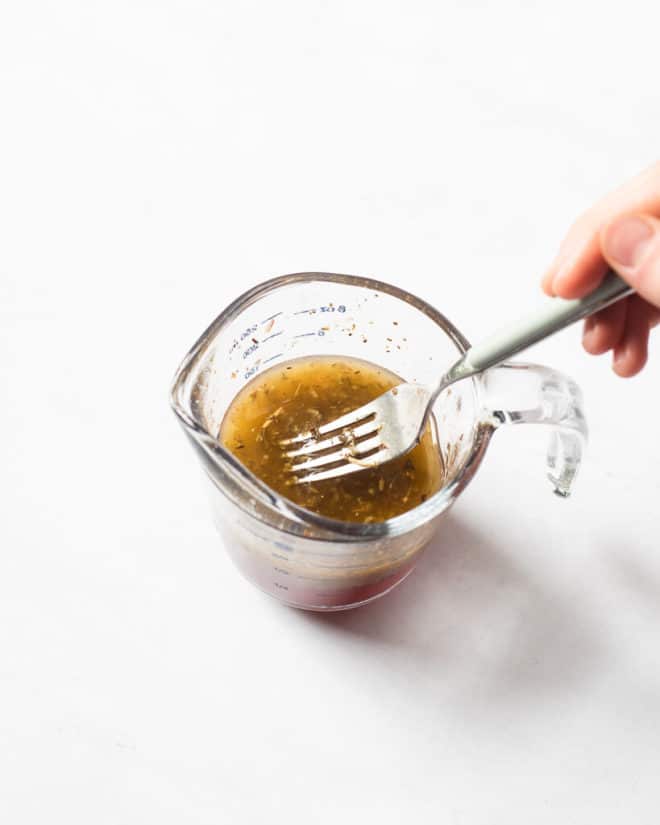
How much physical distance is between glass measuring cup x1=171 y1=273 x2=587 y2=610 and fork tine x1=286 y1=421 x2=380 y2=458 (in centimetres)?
9

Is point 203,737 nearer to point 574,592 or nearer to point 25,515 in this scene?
point 25,515

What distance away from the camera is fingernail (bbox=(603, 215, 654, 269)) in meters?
0.69

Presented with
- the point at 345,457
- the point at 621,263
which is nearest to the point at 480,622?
the point at 345,457

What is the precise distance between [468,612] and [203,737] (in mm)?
346

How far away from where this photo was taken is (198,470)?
1.08 meters

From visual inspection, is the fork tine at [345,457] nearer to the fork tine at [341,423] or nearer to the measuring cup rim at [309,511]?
the fork tine at [341,423]

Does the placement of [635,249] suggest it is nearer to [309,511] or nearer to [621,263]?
[621,263]

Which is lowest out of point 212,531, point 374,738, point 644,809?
point 644,809

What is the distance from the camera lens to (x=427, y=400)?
90 cm

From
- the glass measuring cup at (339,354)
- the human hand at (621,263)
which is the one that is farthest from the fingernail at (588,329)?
the glass measuring cup at (339,354)

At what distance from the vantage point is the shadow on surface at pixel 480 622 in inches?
40.6

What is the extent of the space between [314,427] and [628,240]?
0.43 metres

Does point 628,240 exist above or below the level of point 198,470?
above

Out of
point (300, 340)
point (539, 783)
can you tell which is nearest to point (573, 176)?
point (300, 340)
